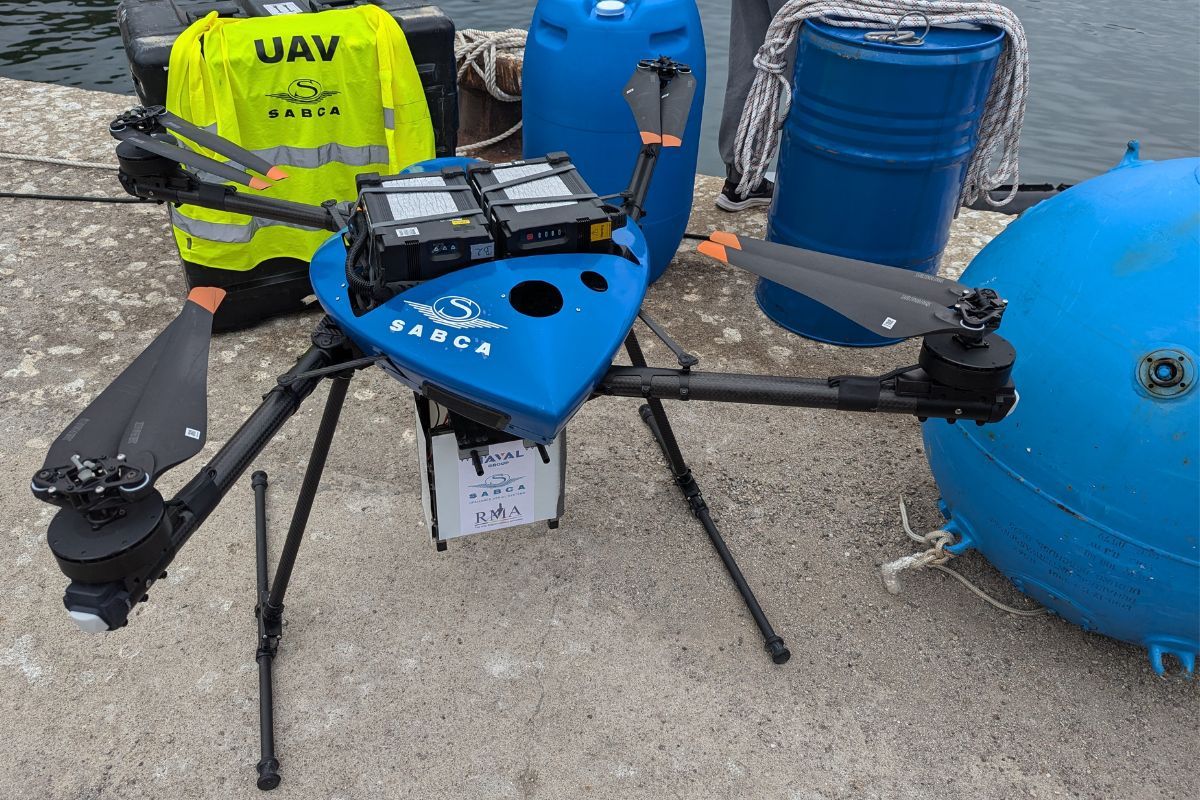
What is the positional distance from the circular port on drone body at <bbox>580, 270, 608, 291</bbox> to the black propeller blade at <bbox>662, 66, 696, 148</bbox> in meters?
0.62

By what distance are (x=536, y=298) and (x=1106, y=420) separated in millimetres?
1458

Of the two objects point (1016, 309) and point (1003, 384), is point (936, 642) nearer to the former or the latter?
point (1016, 309)

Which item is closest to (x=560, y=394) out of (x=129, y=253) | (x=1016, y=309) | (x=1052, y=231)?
(x=1016, y=309)

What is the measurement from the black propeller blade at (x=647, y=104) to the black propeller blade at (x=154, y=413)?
4.18 ft

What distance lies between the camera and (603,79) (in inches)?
145

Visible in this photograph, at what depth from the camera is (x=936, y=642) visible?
257 centimetres

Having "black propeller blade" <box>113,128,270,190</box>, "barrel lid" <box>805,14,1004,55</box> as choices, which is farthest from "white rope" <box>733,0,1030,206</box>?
"black propeller blade" <box>113,128,270,190</box>

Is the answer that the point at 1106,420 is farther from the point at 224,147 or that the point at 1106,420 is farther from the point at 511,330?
the point at 224,147

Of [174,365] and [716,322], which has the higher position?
[174,365]

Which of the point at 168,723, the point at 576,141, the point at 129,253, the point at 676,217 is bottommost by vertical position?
the point at 168,723

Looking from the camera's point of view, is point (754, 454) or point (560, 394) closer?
point (560, 394)

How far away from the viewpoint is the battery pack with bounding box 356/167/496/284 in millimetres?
1729

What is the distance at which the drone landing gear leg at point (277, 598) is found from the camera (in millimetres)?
2160

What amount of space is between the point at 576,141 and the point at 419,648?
239 cm
